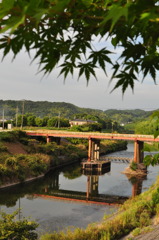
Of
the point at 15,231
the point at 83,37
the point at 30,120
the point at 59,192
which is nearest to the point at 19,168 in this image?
the point at 59,192

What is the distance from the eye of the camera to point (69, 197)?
35.6 meters

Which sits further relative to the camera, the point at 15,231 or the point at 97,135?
the point at 97,135

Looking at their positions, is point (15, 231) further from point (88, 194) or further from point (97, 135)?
point (97, 135)

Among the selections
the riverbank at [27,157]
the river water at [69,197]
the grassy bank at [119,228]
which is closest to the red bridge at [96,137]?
the riverbank at [27,157]

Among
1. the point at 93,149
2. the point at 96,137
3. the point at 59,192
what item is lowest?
the point at 59,192

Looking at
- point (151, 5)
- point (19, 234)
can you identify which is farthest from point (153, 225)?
point (151, 5)

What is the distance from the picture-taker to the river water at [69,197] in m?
26.7

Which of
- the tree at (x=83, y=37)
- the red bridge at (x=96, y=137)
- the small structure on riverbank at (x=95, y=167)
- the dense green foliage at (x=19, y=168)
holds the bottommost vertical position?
the small structure on riverbank at (x=95, y=167)

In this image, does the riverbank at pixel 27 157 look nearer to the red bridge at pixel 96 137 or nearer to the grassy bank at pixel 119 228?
the red bridge at pixel 96 137

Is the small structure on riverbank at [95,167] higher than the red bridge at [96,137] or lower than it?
lower

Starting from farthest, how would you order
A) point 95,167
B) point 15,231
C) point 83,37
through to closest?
point 95,167, point 15,231, point 83,37

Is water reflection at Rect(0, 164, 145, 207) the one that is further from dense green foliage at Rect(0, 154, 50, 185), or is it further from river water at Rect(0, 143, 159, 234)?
dense green foliage at Rect(0, 154, 50, 185)

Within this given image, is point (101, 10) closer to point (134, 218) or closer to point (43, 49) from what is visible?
point (43, 49)

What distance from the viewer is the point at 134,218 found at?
64.6 ft
